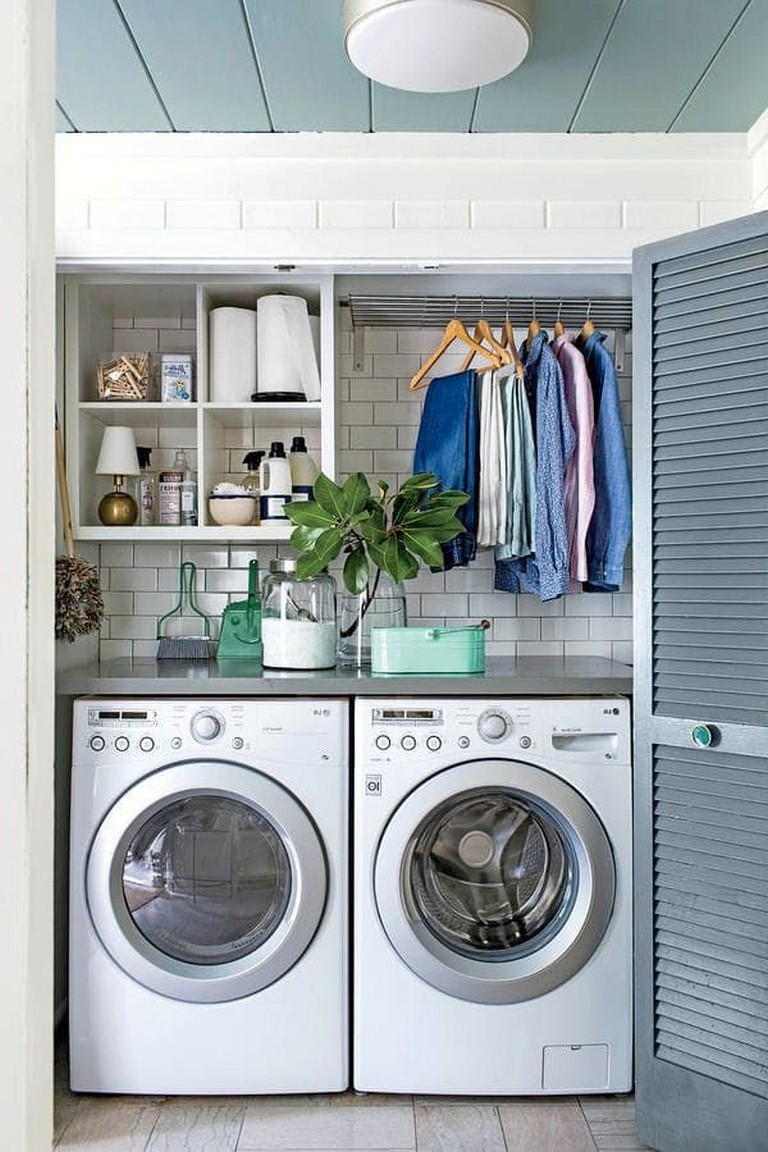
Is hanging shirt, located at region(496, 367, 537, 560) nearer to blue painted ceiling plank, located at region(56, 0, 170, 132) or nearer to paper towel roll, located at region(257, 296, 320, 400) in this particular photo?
paper towel roll, located at region(257, 296, 320, 400)

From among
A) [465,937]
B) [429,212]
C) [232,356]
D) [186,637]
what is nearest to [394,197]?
[429,212]

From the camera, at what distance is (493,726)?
8.21 feet

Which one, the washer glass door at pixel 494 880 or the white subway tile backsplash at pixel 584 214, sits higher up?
the white subway tile backsplash at pixel 584 214

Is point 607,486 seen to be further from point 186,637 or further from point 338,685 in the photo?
point 186,637

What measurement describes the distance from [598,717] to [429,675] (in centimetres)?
42

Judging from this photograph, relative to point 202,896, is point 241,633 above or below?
above

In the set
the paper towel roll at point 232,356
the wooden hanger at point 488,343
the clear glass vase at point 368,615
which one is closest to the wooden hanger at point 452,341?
the wooden hanger at point 488,343

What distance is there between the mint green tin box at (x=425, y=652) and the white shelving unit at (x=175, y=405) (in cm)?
48

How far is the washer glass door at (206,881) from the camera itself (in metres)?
2.47

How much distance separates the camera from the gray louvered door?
84.2 inches

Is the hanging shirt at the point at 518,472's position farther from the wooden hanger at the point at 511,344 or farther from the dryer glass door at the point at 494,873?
the dryer glass door at the point at 494,873

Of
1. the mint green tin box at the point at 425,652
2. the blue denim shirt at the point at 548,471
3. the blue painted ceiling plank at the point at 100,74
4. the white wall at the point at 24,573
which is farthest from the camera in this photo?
the blue denim shirt at the point at 548,471

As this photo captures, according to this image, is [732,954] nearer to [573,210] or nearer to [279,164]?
[573,210]

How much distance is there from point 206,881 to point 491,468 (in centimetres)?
132
